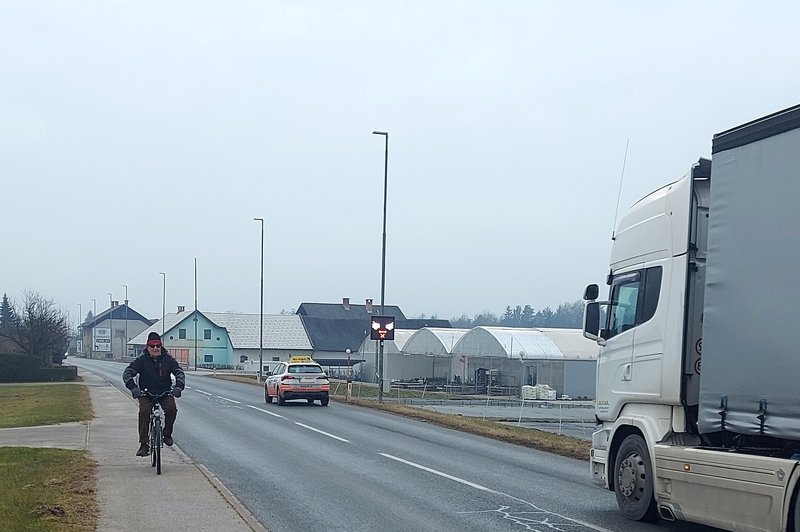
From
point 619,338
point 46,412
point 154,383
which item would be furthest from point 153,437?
point 46,412

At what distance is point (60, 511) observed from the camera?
9.44 m

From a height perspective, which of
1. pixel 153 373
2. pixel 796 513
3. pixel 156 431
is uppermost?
pixel 153 373

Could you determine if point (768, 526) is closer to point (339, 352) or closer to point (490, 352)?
point (490, 352)

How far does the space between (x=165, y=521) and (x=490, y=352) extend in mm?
48898

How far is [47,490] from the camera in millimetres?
10828

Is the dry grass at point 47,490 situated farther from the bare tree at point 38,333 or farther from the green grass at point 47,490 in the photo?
the bare tree at point 38,333

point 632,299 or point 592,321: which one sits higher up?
point 632,299

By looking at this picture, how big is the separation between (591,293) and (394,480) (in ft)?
12.8

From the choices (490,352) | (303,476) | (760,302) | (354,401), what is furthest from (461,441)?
(490,352)

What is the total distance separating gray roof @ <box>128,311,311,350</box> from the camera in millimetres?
103375

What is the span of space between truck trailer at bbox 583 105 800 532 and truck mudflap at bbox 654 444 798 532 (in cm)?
1

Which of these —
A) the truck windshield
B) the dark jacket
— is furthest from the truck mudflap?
the dark jacket

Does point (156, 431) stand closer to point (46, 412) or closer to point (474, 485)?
point (474, 485)

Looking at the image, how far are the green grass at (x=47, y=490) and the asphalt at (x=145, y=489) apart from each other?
17cm
